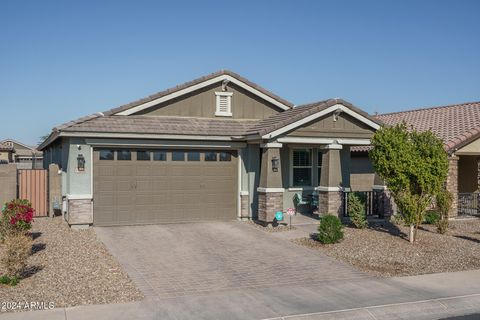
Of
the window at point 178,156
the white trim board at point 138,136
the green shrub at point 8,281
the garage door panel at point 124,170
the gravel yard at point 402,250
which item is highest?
the white trim board at point 138,136

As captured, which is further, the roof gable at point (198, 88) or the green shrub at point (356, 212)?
the roof gable at point (198, 88)

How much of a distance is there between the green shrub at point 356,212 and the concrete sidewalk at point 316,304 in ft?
17.3

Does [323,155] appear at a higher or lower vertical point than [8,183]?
higher

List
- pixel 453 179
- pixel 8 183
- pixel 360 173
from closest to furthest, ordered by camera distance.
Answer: pixel 8 183, pixel 453 179, pixel 360 173

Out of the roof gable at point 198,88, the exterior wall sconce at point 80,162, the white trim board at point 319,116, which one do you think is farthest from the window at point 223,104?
the exterior wall sconce at point 80,162

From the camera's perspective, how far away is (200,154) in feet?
54.9

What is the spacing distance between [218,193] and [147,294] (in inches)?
316

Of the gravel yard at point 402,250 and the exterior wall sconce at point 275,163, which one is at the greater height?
the exterior wall sconce at point 275,163

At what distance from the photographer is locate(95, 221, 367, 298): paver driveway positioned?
33.0ft

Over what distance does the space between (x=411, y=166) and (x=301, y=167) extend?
5.33 metres

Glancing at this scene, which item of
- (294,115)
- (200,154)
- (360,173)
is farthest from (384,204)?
(200,154)

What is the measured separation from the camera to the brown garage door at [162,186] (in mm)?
15539

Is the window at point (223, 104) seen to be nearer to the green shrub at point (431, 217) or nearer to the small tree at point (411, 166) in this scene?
the small tree at point (411, 166)

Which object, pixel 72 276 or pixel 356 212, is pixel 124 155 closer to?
pixel 72 276
